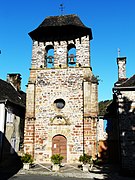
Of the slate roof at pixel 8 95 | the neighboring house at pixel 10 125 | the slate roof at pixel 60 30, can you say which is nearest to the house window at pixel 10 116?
the neighboring house at pixel 10 125

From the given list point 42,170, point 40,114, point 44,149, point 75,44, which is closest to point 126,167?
point 42,170

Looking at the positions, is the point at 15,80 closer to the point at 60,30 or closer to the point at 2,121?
the point at 60,30

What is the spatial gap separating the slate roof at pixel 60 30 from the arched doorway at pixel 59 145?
8113mm

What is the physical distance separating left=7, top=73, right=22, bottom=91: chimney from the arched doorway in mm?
9223

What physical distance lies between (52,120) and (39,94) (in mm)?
2348

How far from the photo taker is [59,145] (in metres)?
16.2

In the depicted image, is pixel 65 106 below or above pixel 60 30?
below

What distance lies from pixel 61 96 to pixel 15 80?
28.0 ft

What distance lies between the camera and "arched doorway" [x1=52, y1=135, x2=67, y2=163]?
632 inches

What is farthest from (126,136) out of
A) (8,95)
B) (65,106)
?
(8,95)

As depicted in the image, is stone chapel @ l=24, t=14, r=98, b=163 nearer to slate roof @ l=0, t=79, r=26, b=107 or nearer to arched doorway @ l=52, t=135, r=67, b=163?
arched doorway @ l=52, t=135, r=67, b=163

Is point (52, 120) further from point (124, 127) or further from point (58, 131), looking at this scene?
point (124, 127)

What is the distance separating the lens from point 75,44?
18031 mm

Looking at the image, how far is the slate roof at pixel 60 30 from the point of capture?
17984mm
